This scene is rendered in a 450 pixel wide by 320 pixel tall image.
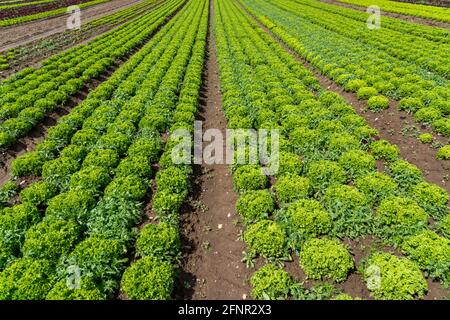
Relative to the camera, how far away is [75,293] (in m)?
7.12

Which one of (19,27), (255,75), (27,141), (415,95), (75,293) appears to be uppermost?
(19,27)

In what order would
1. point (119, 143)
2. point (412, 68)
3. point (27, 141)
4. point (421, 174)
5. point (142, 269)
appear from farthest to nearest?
1. point (412, 68)
2. point (27, 141)
3. point (119, 143)
4. point (421, 174)
5. point (142, 269)

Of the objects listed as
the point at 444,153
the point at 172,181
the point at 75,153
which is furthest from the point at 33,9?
the point at 444,153

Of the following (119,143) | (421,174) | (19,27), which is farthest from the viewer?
(19,27)

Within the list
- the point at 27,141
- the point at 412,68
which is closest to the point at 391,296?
the point at 27,141

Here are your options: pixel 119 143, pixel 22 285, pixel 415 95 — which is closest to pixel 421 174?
pixel 415 95

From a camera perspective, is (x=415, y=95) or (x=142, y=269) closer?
(x=142, y=269)

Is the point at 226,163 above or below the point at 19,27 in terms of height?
below

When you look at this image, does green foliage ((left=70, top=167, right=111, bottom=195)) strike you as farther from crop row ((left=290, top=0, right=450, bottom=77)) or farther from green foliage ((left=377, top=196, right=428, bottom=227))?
crop row ((left=290, top=0, right=450, bottom=77))

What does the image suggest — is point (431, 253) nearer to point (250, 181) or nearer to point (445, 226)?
point (445, 226)

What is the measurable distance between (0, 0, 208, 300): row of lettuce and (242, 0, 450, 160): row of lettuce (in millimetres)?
11611

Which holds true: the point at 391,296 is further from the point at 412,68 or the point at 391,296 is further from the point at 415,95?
the point at 412,68

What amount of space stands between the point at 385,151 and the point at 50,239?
1299 centimetres

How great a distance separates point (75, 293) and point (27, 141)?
1116 cm
